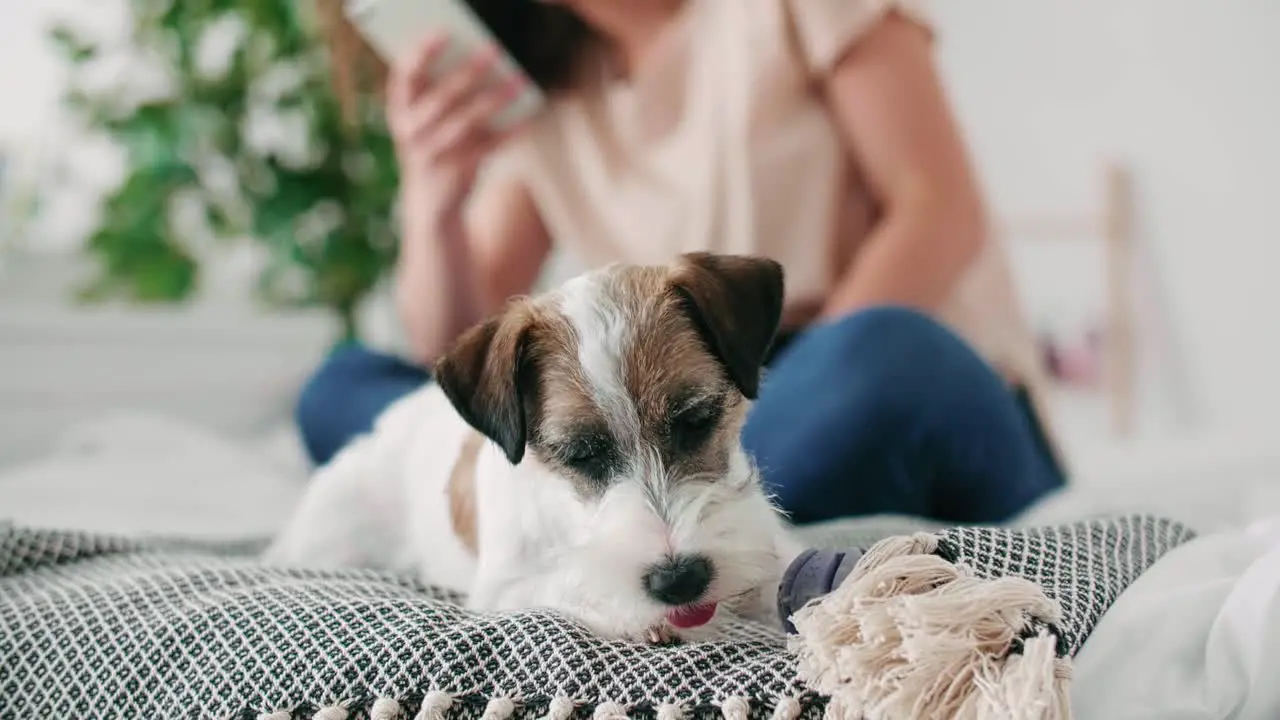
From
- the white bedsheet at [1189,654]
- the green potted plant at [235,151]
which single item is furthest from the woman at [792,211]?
the green potted plant at [235,151]

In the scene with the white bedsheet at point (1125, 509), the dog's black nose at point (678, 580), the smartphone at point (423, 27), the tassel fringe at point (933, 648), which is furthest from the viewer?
the smartphone at point (423, 27)

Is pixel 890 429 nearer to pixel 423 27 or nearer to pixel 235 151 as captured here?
pixel 423 27

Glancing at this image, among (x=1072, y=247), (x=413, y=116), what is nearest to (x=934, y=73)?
(x=413, y=116)

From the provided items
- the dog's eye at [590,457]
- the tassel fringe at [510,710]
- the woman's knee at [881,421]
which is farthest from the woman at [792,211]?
the tassel fringe at [510,710]

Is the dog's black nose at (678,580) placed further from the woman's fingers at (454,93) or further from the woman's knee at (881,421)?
the woman's fingers at (454,93)

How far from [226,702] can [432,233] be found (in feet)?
4.76

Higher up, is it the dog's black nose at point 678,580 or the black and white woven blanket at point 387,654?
the dog's black nose at point 678,580

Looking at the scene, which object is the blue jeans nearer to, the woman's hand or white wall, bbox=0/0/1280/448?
the woman's hand

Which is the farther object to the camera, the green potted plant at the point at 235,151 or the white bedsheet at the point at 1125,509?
the green potted plant at the point at 235,151

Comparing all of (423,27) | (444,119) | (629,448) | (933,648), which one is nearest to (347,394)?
(444,119)

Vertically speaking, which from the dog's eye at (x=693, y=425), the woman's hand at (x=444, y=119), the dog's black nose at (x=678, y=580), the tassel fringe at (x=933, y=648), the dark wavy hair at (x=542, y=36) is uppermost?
the dark wavy hair at (x=542, y=36)

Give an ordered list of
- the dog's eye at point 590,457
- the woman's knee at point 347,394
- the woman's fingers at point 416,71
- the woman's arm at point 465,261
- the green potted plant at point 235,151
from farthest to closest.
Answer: the green potted plant at point 235,151, the woman's arm at point 465,261, the woman's knee at point 347,394, the woman's fingers at point 416,71, the dog's eye at point 590,457

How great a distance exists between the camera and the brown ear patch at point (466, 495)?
1414 millimetres

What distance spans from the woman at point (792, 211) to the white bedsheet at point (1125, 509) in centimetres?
22
